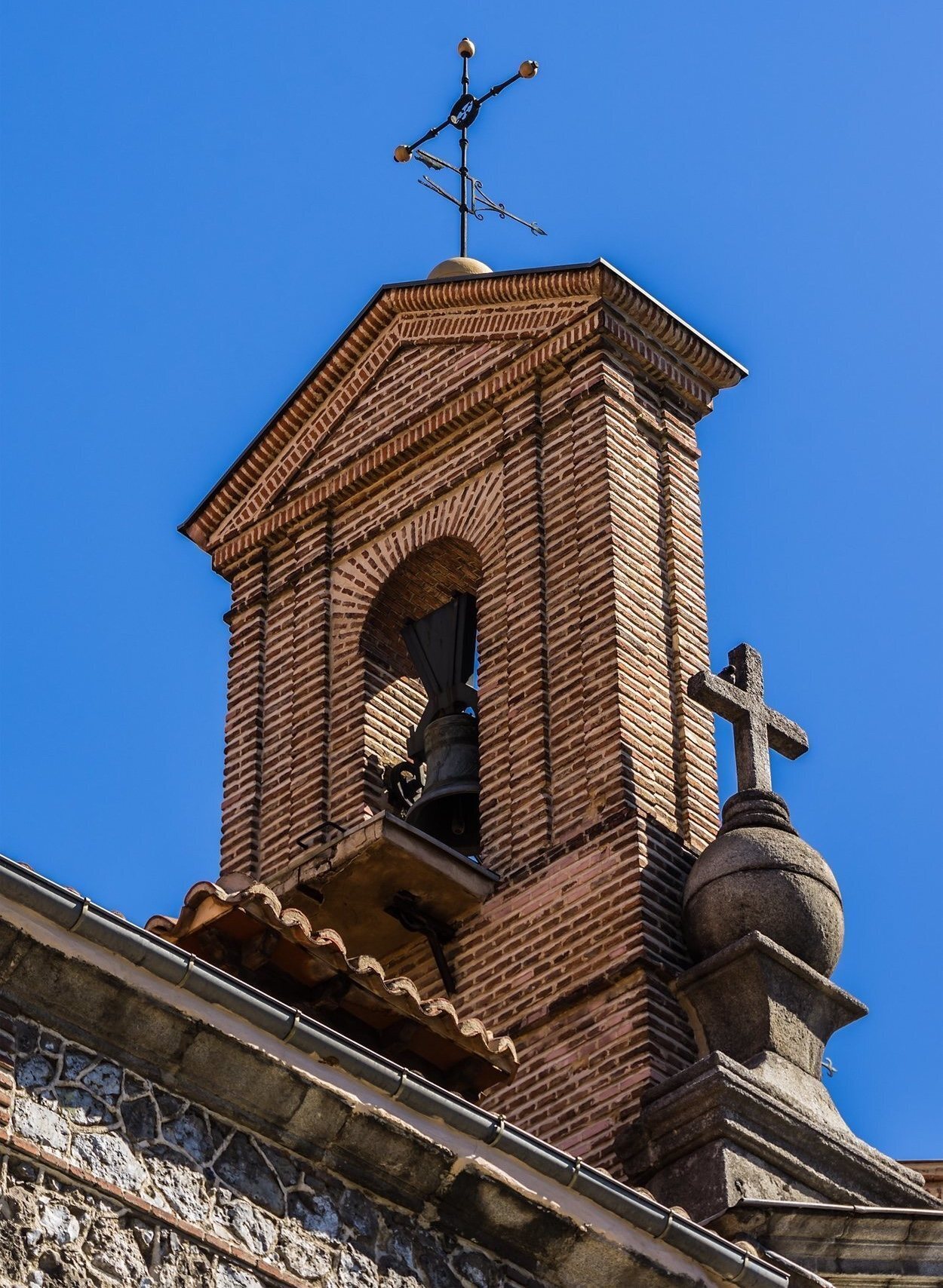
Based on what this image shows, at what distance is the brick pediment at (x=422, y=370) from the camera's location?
54.1 feet

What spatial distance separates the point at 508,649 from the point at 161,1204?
23.8 feet

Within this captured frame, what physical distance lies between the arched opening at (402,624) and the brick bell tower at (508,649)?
0.02 m

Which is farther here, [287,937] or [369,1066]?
[287,937]

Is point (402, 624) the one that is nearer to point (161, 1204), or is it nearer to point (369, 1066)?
point (369, 1066)

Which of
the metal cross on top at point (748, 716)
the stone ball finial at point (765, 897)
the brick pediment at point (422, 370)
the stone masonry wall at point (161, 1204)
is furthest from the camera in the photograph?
the brick pediment at point (422, 370)

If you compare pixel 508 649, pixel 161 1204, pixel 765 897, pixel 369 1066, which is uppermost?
pixel 508 649

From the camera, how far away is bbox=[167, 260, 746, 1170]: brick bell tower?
1395 cm

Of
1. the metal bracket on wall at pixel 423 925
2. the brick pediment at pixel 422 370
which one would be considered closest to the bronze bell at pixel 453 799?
the metal bracket on wall at pixel 423 925

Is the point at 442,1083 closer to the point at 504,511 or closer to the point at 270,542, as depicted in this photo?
the point at 504,511

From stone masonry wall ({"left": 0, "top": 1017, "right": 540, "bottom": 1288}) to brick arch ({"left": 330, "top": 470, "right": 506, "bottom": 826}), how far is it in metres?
6.59

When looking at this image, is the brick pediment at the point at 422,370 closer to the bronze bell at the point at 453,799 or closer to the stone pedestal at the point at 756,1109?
the bronze bell at the point at 453,799

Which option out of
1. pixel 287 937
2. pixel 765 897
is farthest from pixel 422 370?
pixel 287 937

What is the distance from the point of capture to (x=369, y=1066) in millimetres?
9242

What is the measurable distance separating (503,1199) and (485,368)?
8.17 metres
